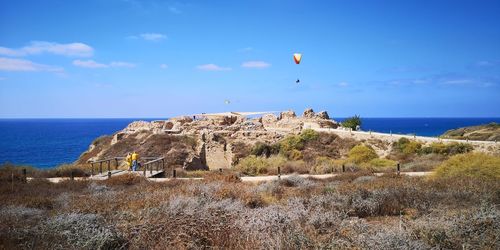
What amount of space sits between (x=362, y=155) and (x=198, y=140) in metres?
15.7

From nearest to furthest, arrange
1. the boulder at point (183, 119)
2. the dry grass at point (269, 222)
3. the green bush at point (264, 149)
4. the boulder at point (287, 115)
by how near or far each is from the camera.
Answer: the dry grass at point (269, 222) → the green bush at point (264, 149) → the boulder at point (183, 119) → the boulder at point (287, 115)

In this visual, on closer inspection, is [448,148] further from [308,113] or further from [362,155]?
[308,113]

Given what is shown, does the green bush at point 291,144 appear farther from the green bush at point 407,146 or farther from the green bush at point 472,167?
the green bush at point 472,167

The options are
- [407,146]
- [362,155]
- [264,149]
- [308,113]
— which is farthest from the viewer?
[308,113]

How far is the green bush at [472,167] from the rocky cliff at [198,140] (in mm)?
19905

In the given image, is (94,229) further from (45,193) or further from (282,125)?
(282,125)

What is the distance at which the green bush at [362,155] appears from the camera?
28098mm

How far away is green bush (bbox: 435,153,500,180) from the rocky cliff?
19.9 m

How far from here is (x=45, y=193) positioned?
13.9 meters

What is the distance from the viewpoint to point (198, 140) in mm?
36125

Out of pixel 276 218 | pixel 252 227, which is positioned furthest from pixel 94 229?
pixel 276 218

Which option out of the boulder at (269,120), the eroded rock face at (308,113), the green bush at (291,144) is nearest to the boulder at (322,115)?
the eroded rock face at (308,113)

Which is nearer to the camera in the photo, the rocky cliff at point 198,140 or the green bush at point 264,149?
the rocky cliff at point 198,140

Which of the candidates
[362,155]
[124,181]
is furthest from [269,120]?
[124,181]
